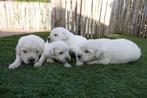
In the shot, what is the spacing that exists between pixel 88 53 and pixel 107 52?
0.36m

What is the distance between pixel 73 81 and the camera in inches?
164

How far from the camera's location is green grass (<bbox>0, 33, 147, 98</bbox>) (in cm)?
370

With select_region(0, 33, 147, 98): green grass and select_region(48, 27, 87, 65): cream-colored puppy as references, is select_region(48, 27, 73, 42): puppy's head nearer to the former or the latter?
select_region(48, 27, 87, 65): cream-colored puppy

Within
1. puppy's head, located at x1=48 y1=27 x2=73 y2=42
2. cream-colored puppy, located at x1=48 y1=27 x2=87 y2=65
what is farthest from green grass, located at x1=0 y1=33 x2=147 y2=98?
puppy's head, located at x1=48 y1=27 x2=73 y2=42

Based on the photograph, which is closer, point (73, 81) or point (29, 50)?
point (73, 81)

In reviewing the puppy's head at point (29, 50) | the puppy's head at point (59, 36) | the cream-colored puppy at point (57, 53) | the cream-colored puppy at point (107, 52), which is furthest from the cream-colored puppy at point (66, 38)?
the puppy's head at point (29, 50)

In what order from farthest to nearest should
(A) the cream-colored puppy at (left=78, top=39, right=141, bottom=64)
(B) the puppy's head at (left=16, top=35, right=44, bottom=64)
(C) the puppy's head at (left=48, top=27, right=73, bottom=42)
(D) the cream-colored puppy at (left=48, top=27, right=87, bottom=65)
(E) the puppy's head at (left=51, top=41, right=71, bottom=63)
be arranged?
(C) the puppy's head at (left=48, top=27, right=73, bottom=42), (D) the cream-colored puppy at (left=48, top=27, right=87, bottom=65), (A) the cream-colored puppy at (left=78, top=39, right=141, bottom=64), (E) the puppy's head at (left=51, top=41, right=71, bottom=63), (B) the puppy's head at (left=16, top=35, right=44, bottom=64)

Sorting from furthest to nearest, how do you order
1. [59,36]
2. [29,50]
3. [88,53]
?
[59,36]
[88,53]
[29,50]

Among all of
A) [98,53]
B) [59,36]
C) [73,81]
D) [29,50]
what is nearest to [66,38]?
[59,36]

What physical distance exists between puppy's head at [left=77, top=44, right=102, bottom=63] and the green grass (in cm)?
16

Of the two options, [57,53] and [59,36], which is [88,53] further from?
[59,36]

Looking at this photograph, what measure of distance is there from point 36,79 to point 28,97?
0.66 meters

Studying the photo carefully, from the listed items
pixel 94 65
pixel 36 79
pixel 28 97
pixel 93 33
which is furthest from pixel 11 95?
pixel 93 33

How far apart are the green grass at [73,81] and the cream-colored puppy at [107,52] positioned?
0.15m
